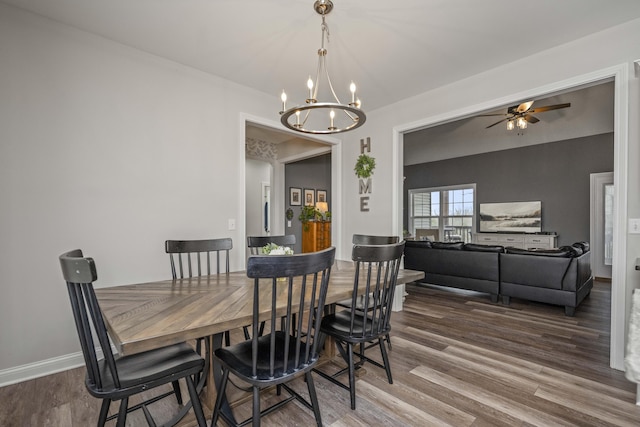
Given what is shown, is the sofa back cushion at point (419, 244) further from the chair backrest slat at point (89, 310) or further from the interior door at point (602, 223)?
the chair backrest slat at point (89, 310)

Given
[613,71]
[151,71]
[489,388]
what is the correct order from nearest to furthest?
[489,388]
[613,71]
[151,71]

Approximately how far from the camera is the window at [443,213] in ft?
27.3

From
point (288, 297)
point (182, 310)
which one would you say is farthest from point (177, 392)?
point (288, 297)

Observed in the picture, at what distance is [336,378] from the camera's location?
7.44 ft

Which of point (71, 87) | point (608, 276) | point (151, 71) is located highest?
point (151, 71)

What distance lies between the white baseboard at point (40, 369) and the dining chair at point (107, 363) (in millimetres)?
1345

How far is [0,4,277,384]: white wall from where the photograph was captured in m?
2.26

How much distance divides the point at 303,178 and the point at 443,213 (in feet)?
14.2

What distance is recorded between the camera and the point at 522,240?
277 inches

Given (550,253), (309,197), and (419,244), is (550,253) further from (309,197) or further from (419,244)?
(309,197)

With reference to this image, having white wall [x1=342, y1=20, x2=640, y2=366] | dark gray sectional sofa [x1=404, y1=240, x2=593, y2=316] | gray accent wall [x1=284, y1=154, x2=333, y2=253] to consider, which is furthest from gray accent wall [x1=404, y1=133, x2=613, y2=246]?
white wall [x1=342, y1=20, x2=640, y2=366]

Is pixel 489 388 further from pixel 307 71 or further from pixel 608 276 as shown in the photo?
pixel 608 276

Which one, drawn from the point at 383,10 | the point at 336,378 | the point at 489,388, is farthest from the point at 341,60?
the point at 489,388

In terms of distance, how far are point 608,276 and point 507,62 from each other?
18.1ft
